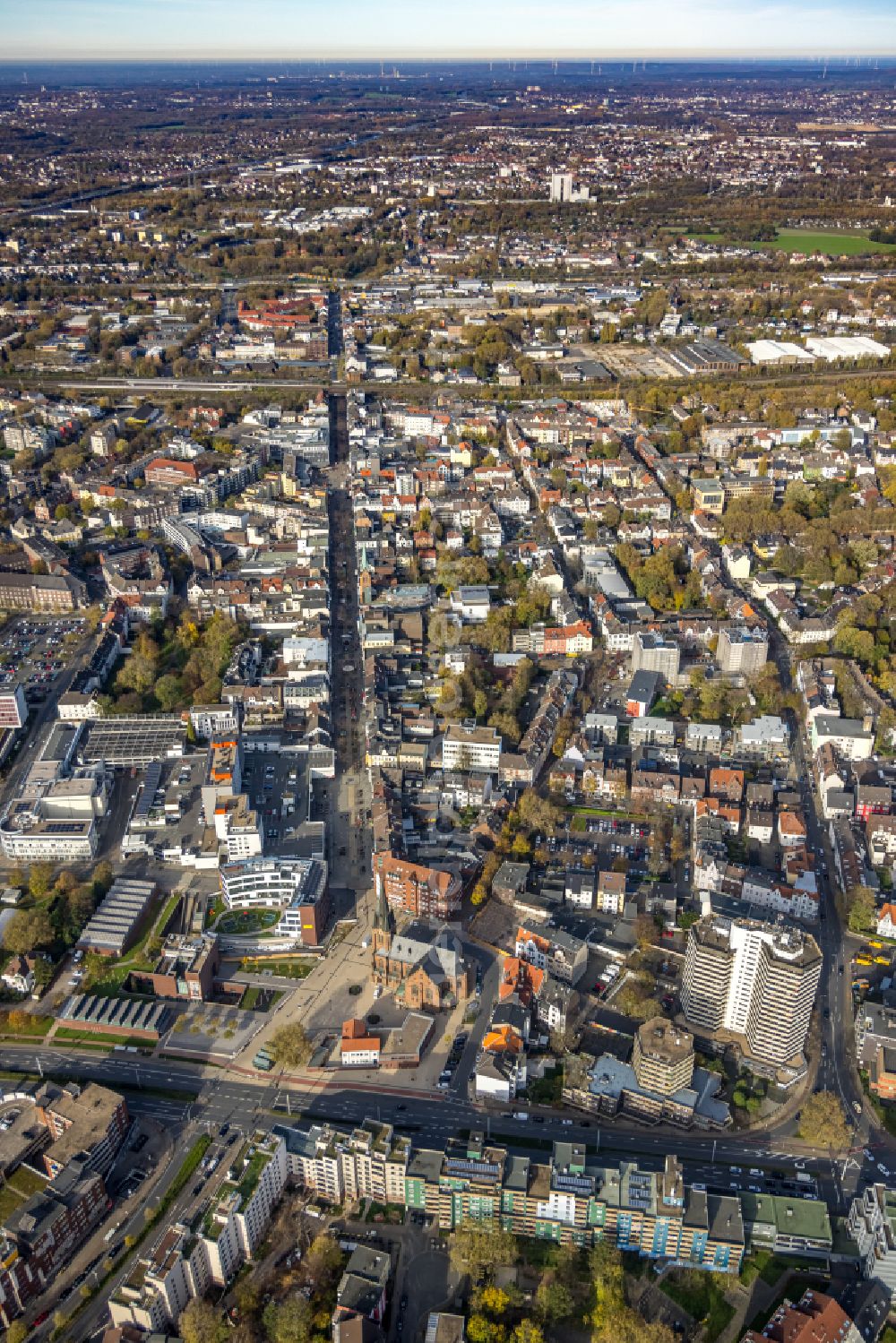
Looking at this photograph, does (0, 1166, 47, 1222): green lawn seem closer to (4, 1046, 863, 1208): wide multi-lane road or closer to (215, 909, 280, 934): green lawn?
(4, 1046, 863, 1208): wide multi-lane road

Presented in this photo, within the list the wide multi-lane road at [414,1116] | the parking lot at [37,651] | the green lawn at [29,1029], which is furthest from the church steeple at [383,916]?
the parking lot at [37,651]

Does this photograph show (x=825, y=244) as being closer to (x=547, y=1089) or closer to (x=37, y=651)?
(x=37, y=651)

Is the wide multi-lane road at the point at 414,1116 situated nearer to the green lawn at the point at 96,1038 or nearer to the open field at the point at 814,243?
the green lawn at the point at 96,1038

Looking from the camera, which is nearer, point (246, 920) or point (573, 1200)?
point (573, 1200)

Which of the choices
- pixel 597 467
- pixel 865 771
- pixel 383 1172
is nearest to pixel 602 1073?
pixel 383 1172

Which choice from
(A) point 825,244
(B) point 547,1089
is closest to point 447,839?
(B) point 547,1089
